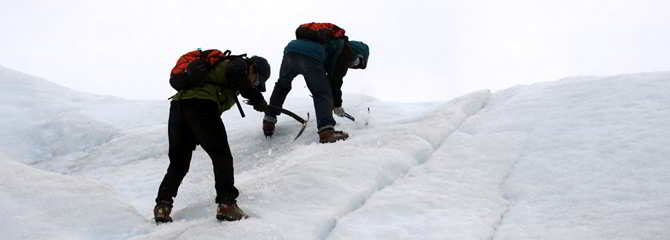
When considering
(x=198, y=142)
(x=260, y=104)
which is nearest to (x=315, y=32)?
(x=260, y=104)

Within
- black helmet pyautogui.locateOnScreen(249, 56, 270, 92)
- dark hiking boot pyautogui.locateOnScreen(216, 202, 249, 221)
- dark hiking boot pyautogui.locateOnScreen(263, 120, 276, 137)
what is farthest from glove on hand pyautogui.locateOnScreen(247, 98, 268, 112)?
dark hiking boot pyautogui.locateOnScreen(263, 120, 276, 137)

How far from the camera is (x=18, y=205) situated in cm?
525

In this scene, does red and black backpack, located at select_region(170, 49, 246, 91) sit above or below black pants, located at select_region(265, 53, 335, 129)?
above

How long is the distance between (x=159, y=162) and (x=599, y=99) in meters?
5.90

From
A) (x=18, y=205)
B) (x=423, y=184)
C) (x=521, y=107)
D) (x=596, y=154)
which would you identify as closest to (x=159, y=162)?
(x=18, y=205)

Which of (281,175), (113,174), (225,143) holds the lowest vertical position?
(113,174)

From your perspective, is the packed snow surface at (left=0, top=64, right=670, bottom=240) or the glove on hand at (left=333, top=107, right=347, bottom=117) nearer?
the packed snow surface at (left=0, top=64, right=670, bottom=240)

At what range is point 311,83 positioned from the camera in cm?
789

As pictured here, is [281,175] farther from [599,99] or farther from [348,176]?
[599,99]

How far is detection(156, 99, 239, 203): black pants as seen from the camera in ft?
16.8

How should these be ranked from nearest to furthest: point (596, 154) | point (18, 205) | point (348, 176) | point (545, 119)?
point (18, 205)
point (348, 176)
point (596, 154)
point (545, 119)

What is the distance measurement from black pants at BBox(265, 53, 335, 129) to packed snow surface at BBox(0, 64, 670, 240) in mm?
478

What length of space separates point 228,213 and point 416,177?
2034 millimetres

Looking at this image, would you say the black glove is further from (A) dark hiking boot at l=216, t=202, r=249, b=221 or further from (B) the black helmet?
(A) dark hiking boot at l=216, t=202, r=249, b=221
